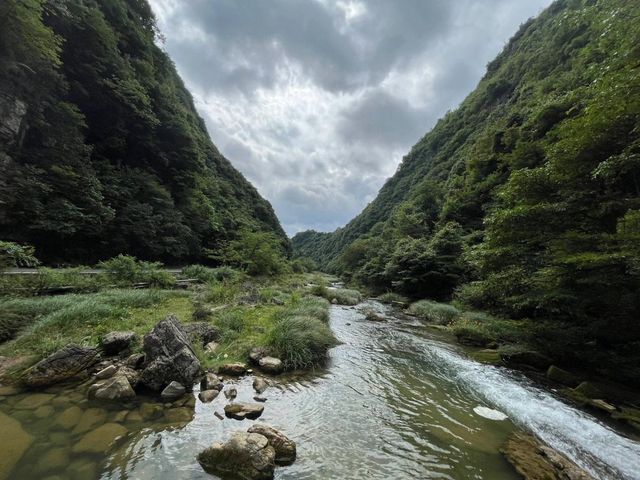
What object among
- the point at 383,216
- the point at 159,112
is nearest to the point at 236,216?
the point at 159,112

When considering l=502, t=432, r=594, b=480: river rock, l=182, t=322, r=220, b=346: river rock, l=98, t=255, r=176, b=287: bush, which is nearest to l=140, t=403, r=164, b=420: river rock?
l=182, t=322, r=220, b=346: river rock

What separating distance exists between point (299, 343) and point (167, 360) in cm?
347

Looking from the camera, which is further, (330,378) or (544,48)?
(544,48)

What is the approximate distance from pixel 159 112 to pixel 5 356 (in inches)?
1243

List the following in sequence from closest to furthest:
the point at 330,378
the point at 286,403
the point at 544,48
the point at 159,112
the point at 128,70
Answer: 1. the point at 286,403
2. the point at 330,378
3. the point at 128,70
4. the point at 159,112
5. the point at 544,48

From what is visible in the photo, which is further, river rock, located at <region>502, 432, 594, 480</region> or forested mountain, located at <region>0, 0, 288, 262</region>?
forested mountain, located at <region>0, 0, 288, 262</region>

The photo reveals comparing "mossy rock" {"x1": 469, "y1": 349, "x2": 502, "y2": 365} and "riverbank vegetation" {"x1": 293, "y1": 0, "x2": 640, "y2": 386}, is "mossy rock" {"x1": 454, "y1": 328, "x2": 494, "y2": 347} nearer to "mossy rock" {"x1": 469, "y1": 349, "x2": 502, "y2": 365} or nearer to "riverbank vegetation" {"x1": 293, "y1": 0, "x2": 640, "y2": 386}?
"riverbank vegetation" {"x1": 293, "y1": 0, "x2": 640, "y2": 386}

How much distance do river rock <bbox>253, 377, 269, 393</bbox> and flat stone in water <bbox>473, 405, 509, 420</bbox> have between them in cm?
474

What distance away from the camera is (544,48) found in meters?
39.4

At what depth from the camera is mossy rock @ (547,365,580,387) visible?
7.22m

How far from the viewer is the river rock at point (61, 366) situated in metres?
4.88

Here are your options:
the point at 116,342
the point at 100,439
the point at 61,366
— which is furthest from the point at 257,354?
the point at 61,366

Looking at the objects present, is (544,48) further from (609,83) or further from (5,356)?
(5,356)

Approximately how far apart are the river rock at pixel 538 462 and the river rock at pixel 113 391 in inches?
264
